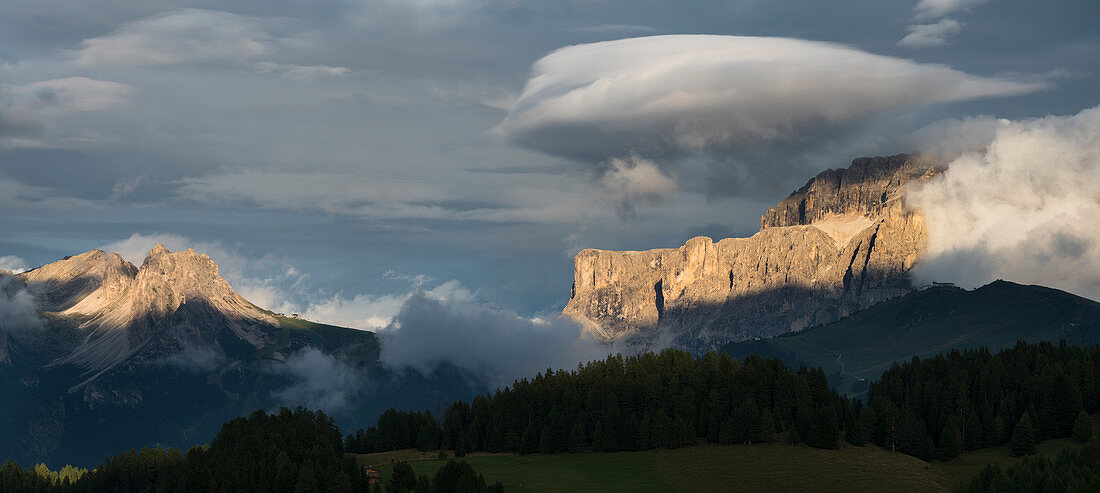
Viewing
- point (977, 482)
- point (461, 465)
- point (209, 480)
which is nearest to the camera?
point (977, 482)

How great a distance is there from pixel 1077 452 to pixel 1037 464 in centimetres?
1180

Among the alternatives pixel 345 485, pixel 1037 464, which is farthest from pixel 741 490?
pixel 345 485

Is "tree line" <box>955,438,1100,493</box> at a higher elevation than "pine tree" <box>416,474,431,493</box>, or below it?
below

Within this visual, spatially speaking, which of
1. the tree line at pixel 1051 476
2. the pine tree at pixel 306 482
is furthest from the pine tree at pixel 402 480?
the tree line at pixel 1051 476

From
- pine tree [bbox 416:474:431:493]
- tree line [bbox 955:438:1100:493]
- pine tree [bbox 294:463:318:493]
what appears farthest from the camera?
pine tree [bbox 294:463:318:493]

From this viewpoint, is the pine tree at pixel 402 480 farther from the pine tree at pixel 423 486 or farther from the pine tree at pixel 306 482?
the pine tree at pixel 306 482

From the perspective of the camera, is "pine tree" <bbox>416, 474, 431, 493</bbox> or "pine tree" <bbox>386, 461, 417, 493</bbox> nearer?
"pine tree" <bbox>416, 474, 431, 493</bbox>

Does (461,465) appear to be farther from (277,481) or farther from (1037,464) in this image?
(1037,464)

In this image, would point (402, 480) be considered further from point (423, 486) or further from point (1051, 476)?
point (1051, 476)

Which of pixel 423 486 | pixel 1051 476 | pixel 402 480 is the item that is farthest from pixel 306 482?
pixel 1051 476

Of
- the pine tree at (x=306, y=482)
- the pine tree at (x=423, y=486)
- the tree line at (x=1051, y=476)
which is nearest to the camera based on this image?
the tree line at (x=1051, y=476)

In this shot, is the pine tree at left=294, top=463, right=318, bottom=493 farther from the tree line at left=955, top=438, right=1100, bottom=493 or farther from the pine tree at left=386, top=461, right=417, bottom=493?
the tree line at left=955, top=438, right=1100, bottom=493

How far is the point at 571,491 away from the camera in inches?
7726

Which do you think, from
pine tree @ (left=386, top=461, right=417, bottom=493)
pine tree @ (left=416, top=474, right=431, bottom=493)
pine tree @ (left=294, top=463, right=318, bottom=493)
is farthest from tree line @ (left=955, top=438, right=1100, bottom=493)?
pine tree @ (left=294, top=463, right=318, bottom=493)
